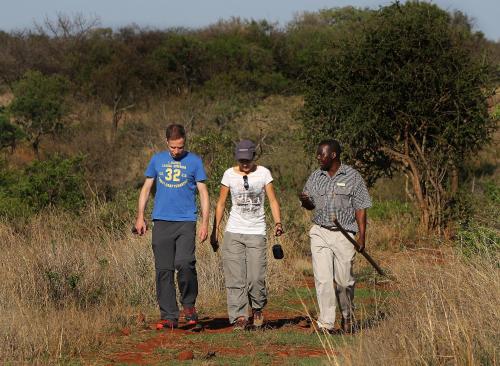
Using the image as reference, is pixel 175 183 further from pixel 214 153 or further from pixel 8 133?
pixel 8 133

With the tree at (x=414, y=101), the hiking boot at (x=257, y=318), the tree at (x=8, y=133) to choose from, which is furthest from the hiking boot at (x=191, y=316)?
the tree at (x=8, y=133)

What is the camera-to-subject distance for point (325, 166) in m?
8.64

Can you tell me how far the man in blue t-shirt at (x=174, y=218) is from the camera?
895 cm

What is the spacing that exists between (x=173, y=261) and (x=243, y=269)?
2.10 ft

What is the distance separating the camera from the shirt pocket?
8609 millimetres

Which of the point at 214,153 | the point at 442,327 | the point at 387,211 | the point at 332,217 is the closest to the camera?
the point at 442,327

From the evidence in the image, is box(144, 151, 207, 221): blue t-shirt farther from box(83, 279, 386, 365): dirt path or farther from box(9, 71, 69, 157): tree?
box(9, 71, 69, 157): tree

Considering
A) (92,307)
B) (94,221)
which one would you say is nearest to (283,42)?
(94,221)

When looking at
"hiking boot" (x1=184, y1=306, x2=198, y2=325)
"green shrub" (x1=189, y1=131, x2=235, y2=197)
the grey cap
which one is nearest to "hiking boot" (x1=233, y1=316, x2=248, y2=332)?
"hiking boot" (x1=184, y1=306, x2=198, y2=325)

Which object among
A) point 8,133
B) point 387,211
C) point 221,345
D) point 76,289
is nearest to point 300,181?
point 387,211

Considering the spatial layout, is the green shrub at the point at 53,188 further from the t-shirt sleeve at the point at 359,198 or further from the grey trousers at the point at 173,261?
the t-shirt sleeve at the point at 359,198

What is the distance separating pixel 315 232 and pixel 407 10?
10406 mm

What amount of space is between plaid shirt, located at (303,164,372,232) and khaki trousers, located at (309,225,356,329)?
115 mm

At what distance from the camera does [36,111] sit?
1330 inches
